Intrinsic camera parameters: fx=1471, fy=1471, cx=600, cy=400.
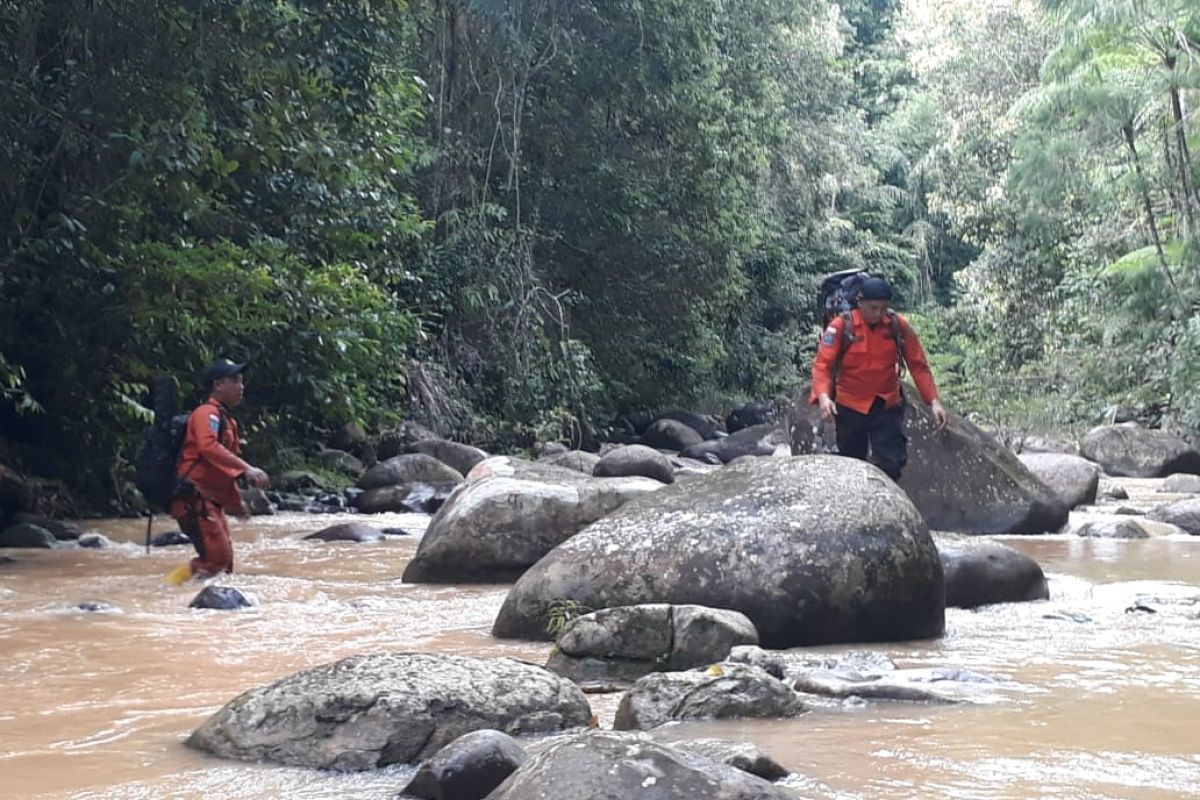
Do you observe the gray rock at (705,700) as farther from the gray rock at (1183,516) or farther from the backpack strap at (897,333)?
the gray rock at (1183,516)

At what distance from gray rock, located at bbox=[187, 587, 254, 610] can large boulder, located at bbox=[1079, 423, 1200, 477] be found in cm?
1535

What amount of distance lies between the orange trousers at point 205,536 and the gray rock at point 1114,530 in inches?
236

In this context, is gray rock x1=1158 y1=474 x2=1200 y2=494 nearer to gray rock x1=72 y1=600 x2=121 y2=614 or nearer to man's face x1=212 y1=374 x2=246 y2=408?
man's face x1=212 y1=374 x2=246 y2=408

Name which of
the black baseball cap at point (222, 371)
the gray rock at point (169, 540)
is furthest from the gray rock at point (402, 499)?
the black baseball cap at point (222, 371)

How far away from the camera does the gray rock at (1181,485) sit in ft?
53.7

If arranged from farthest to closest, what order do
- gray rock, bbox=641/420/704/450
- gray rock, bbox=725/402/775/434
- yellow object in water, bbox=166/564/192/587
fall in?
gray rock, bbox=725/402/775/434 → gray rock, bbox=641/420/704/450 → yellow object in water, bbox=166/564/192/587

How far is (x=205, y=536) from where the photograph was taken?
8156 mm

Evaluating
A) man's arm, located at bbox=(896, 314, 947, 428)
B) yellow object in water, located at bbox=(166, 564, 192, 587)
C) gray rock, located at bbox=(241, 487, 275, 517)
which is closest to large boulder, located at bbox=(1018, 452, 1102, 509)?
man's arm, located at bbox=(896, 314, 947, 428)

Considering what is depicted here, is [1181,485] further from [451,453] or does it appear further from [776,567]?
[776,567]

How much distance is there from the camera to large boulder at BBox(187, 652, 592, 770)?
12.7 ft

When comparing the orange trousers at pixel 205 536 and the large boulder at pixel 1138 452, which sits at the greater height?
the large boulder at pixel 1138 452

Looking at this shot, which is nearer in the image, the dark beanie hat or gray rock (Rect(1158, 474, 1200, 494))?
the dark beanie hat

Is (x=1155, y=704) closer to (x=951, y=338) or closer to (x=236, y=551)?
(x=236, y=551)

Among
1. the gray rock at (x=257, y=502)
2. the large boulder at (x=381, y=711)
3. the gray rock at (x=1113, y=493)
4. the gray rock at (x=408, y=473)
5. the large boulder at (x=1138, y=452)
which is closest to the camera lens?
the large boulder at (x=381, y=711)
